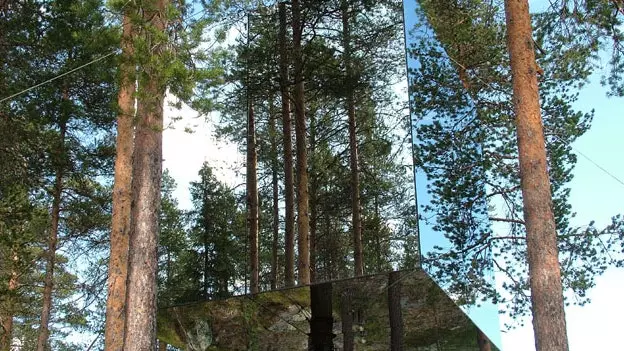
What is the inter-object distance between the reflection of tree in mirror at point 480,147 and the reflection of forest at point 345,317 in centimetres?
36

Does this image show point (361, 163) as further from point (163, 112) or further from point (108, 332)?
point (108, 332)

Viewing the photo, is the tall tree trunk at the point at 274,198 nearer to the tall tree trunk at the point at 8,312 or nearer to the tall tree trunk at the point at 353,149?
the tall tree trunk at the point at 353,149

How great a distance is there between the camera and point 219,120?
822 cm

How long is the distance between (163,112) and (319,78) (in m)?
1.78

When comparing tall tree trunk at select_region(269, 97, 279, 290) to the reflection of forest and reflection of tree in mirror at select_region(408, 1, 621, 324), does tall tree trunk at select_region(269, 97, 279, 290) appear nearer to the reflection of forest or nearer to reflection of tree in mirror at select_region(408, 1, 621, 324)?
the reflection of forest

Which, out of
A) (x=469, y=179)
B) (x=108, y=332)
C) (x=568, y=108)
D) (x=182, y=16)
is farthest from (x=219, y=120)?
(x=568, y=108)

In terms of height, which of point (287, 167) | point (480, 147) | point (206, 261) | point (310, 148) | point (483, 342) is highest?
point (480, 147)

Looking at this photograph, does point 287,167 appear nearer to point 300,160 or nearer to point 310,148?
point 300,160

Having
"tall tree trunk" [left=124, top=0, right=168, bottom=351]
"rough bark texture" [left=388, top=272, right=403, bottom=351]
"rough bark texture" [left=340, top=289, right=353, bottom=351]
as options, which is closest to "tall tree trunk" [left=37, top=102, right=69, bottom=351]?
"tall tree trunk" [left=124, top=0, right=168, bottom=351]

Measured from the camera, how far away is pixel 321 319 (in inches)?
287

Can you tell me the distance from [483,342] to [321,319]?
10.7 ft

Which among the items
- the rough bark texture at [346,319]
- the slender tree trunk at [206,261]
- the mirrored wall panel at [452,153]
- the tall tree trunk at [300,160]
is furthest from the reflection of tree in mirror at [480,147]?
the slender tree trunk at [206,261]

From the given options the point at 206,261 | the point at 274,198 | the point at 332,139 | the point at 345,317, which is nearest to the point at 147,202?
the point at 274,198

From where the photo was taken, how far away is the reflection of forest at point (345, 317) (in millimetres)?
6719
